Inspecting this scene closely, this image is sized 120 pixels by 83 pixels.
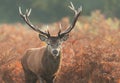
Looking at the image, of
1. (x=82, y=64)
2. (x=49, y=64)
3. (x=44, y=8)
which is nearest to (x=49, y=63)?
(x=49, y=64)

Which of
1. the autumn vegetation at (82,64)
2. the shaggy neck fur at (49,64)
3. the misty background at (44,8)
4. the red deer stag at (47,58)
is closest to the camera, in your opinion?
the red deer stag at (47,58)

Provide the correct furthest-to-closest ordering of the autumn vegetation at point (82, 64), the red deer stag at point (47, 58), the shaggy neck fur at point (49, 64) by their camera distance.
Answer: the autumn vegetation at point (82, 64), the shaggy neck fur at point (49, 64), the red deer stag at point (47, 58)

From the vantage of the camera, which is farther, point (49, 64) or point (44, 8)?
point (44, 8)

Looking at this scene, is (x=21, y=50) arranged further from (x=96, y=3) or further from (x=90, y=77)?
(x=96, y=3)

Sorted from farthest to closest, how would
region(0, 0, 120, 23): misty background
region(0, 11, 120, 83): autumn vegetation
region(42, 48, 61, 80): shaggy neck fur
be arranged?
1. region(0, 0, 120, 23): misty background
2. region(0, 11, 120, 83): autumn vegetation
3. region(42, 48, 61, 80): shaggy neck fur

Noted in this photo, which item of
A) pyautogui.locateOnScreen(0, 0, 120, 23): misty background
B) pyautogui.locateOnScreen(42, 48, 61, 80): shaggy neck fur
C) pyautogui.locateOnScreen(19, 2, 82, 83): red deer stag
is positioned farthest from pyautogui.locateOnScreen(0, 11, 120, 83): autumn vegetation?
pyautogui.locateOnScreen(0, 0, 120, 23): misty background

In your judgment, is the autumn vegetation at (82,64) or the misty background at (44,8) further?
the misty background at (44,8)

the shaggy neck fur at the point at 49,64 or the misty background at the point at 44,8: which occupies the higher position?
the misty background at the point at 44,8

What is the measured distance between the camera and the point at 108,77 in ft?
51.7

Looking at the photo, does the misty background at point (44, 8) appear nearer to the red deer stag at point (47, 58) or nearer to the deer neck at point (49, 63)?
the red deer stag at point (47, 58)

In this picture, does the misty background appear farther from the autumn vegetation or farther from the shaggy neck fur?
the shaggy neck fur

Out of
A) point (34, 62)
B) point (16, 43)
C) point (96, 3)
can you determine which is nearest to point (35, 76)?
point (34, 62)

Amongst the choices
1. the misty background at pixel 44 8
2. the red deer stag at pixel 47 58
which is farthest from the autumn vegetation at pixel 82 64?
the misty background at pixel 44 8

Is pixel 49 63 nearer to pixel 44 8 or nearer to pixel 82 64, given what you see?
pixel 82 64
